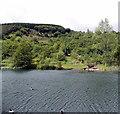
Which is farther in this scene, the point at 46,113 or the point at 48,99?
the point at 48,99

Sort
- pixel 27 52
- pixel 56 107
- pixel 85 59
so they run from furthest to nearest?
pixel 85 59 → pixel 27 52 → pixel 56 107

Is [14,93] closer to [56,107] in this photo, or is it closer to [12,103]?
[12,103]

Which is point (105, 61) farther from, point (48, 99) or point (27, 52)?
point (48, 99)

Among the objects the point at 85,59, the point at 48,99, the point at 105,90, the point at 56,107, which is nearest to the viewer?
the point at 56,107

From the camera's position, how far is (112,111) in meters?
28.6

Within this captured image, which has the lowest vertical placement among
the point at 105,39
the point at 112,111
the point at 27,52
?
the point at 112,111

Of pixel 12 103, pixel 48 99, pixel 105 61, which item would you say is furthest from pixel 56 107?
pixel 105 61

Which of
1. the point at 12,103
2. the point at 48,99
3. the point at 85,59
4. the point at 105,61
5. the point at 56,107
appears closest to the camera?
the point at 56,107

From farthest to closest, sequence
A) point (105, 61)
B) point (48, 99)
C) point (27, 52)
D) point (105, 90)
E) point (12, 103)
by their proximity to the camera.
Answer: point (27, 52) < point (105, 61) < point (105, 90) < point (48, 99) < point (12, 103)

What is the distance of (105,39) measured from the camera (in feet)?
320

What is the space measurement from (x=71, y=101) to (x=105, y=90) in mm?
14662

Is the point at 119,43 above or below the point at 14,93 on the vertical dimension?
above

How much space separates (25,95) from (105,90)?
74.2 feet

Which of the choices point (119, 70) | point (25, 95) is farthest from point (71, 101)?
point (119, 70)
